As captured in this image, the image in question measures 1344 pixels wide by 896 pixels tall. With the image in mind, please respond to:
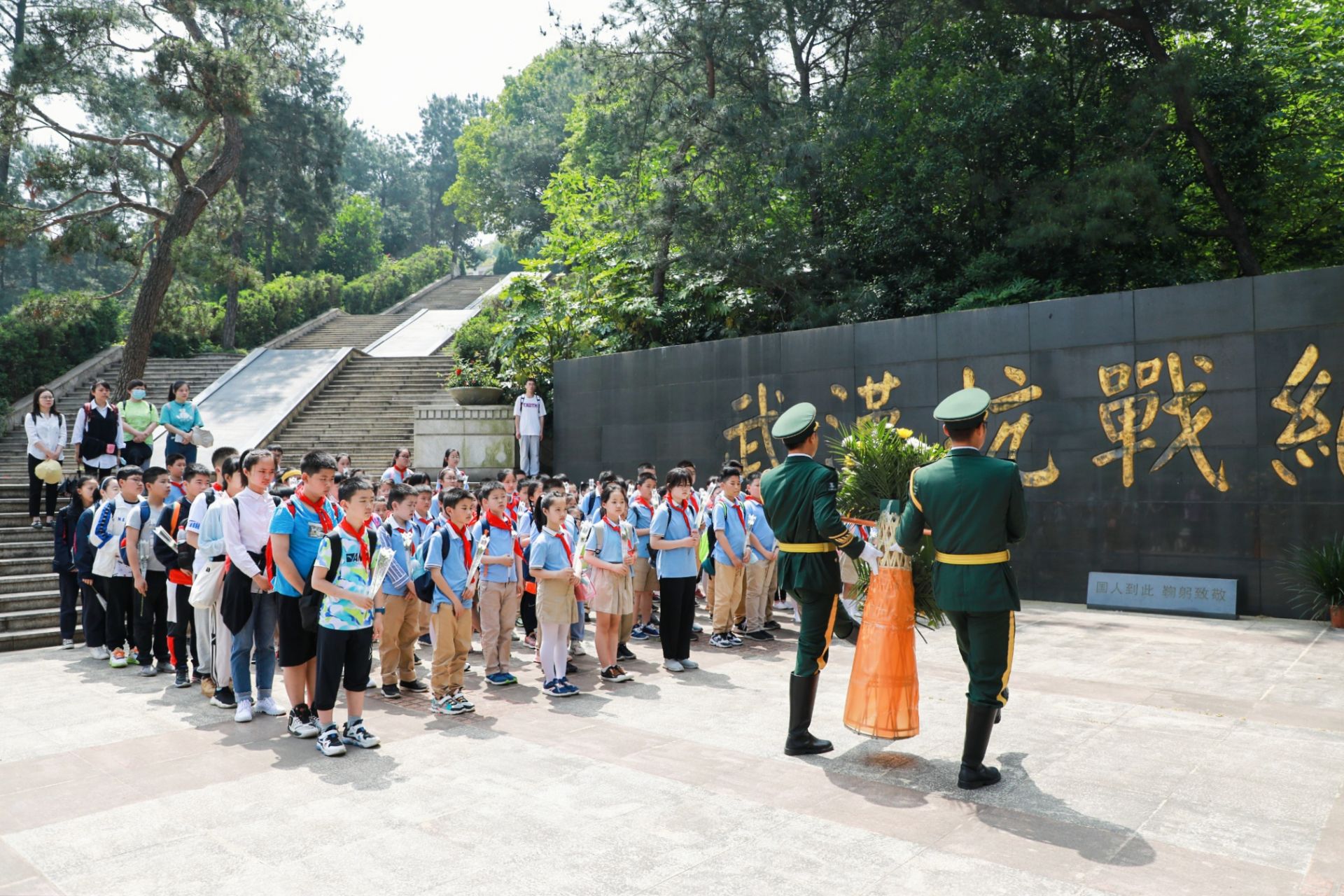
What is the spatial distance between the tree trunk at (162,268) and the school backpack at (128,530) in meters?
10.4

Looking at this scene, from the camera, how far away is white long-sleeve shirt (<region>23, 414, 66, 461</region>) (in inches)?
428

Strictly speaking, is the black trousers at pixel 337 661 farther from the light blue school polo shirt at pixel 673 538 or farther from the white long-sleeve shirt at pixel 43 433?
the white long-sleeve shirt at pixel 43 433

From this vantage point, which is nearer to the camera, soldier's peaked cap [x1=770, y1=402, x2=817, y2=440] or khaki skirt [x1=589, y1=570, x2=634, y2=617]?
soldier's peaked cap [x1=770, y1=402, x2=817, y2=440]

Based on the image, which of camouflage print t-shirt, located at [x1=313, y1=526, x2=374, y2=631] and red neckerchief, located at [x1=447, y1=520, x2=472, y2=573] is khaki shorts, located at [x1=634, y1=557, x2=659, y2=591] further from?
camouflage print t-shirt, located at [x1=313, y1=526, x2=374, y2=631]

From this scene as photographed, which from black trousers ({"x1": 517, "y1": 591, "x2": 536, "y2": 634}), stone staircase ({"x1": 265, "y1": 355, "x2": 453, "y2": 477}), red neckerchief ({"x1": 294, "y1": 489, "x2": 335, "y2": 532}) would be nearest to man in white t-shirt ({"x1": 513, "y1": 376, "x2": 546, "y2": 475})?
stone staircase ({"x1": 265, "y1": 355, "x2": 453, "y2": 477})

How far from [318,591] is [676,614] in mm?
2900

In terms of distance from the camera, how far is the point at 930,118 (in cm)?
1240

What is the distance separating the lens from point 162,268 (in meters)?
17.1

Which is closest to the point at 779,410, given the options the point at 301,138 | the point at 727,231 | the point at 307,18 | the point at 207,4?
the point at 727,231

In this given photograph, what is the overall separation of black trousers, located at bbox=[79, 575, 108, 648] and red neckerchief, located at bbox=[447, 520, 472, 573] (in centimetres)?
381

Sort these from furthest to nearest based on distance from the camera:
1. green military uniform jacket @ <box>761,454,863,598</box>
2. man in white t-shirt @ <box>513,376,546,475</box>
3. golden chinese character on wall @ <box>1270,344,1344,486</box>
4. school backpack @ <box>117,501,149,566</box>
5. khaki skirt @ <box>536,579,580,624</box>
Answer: man in white t-shirt @ <box>513,376,546,475</box> → golden chinese character on wall @ <box>1270,344,1344,486</box> → school backpack @ <box>117,501,149,566</box> → khaki skirt @ <box>536,579,580,624</box> → green military uniform jacket @ <box>761,454,863,598</box>

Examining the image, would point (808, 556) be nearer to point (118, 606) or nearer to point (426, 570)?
point (426, 570)

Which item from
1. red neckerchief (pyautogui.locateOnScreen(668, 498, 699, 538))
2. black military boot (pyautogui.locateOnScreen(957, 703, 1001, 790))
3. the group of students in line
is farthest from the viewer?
red neckerchief (pyautogui.locateOnScreen(668, 498, 699, 538))

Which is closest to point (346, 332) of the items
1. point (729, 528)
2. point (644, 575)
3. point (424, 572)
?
point (644, 575)
